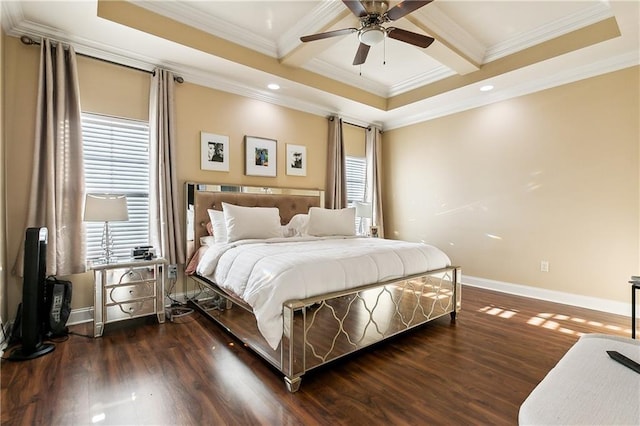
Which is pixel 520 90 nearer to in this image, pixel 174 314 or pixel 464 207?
pixel 464 207

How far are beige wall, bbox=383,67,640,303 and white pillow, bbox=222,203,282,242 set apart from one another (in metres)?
2.96

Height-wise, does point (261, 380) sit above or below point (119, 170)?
below

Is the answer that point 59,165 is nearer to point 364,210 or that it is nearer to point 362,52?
point 362,52

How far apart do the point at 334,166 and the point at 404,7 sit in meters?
2.92

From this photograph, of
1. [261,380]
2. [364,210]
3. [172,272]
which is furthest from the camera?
[364,210]

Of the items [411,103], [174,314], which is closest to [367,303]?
[174,314]

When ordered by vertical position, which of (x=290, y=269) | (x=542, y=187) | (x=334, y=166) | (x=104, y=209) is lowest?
(x=290, y=269)

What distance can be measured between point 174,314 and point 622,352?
134 inches

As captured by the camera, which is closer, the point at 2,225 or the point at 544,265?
the point at 2,225

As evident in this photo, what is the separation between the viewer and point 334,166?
5.08 metres

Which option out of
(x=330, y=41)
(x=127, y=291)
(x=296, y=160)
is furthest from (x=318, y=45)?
(x=127, y=291)

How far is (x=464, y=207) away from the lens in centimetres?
471

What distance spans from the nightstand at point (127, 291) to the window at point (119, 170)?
0.52 metres

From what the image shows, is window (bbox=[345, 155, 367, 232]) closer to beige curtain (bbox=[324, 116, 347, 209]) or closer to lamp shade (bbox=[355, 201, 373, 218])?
beige curtain (bbox=[324, 116, 347, 209])
